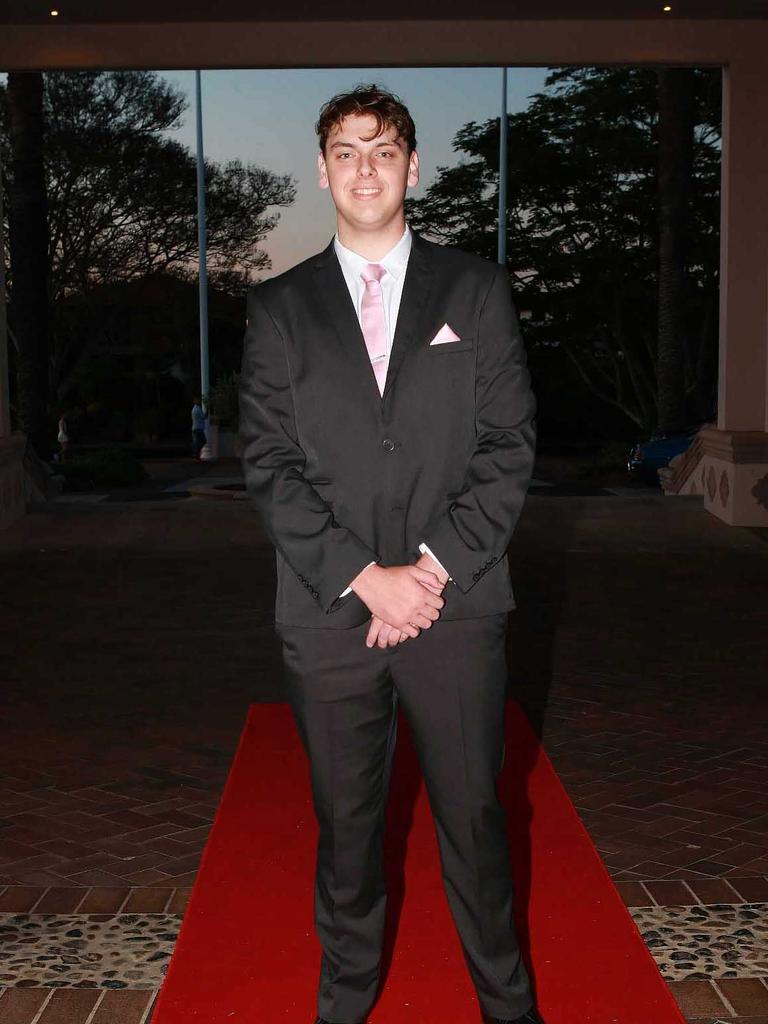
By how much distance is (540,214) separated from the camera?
3003 cm

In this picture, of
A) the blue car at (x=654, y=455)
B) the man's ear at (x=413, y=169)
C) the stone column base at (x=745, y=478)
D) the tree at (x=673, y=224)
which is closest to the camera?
the man's ear at (x=413, y=169)

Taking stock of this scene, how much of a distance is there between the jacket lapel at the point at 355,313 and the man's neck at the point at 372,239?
51mm

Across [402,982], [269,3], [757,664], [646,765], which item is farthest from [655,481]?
[402,982]

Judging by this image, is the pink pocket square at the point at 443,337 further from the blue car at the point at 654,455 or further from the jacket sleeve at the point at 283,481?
the blue car at the point at 654,455

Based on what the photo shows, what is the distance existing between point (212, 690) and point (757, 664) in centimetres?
299

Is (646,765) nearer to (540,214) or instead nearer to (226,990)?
(226,990)

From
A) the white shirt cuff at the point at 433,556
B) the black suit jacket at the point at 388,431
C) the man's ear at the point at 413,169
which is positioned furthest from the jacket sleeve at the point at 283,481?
the man's ear at the point at 413,169

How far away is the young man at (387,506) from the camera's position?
2.75 meters

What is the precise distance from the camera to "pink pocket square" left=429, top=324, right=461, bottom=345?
2768 millimetres

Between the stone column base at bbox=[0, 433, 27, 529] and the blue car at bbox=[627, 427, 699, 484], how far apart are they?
1078 centimetres

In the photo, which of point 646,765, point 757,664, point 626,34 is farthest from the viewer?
point 626,34

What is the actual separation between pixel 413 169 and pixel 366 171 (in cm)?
17

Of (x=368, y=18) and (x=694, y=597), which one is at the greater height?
(x=368, y=18)

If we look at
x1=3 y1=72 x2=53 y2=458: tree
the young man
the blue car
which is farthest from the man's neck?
x1=3 y1=72 x2=53 y2=458: tree
